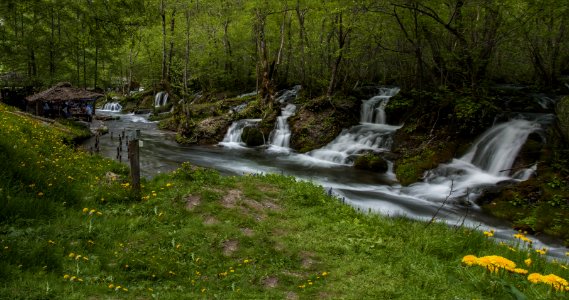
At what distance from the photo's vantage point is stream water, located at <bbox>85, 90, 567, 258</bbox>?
515 inches

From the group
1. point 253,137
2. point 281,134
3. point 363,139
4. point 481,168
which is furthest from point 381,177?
point 253,137

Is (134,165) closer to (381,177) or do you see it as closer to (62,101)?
(381,177)

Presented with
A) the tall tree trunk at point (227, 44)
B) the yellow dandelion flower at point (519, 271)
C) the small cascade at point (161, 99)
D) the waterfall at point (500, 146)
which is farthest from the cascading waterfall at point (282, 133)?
the small cascade at point (161, 99)

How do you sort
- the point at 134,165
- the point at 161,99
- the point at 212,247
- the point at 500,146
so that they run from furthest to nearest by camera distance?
the point at 161,99
the point at 500,146
the point at 134,165
the point at 212,247

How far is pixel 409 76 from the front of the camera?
24797mm

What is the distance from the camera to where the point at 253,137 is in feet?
80.1

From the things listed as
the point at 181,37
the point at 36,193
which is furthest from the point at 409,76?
the point at 36,193

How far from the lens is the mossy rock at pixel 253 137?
24.4 m

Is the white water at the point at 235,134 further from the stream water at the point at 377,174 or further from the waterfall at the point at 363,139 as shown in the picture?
the waterfall at the point at 363,139

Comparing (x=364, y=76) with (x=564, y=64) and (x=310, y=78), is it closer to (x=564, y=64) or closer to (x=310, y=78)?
(x=310, y=78)

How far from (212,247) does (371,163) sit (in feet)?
41.6

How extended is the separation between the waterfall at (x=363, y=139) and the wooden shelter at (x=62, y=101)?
14.8 metres

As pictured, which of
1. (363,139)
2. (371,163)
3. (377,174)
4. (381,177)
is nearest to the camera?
(381,177)

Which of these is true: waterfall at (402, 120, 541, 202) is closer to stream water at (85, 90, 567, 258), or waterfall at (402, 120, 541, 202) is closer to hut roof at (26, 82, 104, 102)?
stream water at (85, 90, 567, 258)
